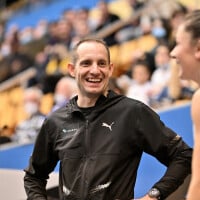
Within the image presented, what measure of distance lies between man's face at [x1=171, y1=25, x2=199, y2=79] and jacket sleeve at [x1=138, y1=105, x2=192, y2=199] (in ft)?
1.43

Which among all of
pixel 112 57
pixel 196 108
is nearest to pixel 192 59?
pixel 196 108

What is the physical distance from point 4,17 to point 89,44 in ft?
28.2

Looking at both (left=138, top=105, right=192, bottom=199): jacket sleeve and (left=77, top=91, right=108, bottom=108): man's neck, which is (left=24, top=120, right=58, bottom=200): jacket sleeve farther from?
(left=138, top=105, right=192, bottom=199): jacket sleeve

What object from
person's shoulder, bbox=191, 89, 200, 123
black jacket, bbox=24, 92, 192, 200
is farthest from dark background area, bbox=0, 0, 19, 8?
person's shoulder, bbox=191, 89, 200, 123

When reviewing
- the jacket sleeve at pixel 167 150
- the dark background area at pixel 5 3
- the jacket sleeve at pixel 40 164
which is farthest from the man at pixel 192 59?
the dark background area at pixel 5 3

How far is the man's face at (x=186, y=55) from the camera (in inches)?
69.7

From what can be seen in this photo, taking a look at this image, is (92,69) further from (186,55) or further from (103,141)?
(186,55)

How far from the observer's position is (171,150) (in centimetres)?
218

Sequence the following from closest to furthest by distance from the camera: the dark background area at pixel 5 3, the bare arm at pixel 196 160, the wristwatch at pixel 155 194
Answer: the bare arm at pixel 196 160 → the wristwatch at pixel 155 194 → the dark background area at pixel 5 3

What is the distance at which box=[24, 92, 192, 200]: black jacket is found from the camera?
2.15 m

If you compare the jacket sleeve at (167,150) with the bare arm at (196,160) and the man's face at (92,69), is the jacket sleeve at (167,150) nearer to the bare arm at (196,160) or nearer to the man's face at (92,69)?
the man's face at (92,69)

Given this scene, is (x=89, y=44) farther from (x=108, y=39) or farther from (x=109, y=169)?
(x=108, y=39)

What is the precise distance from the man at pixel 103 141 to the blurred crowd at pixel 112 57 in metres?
1.66

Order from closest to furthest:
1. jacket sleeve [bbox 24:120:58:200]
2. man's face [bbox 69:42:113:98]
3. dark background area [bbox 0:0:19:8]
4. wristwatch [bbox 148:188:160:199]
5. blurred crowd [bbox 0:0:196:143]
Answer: wristwatch [bbox 148:188:160:199] → man's face [bbox 69:42:113:98] → jacket sleeve [bbox 24:120:58:200] → blurred crowd [bbox 0:0:196:143] → dark background area [bbox 0:0:19:8]
